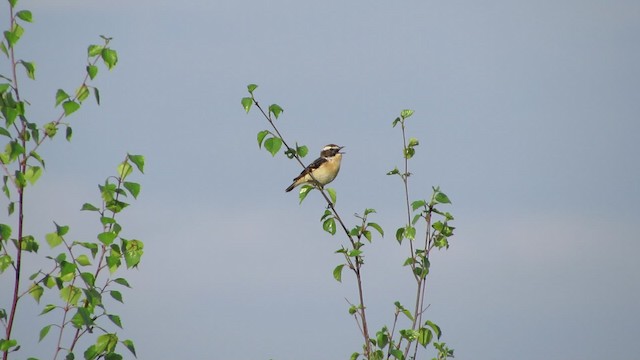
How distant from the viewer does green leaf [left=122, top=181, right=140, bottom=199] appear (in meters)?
6.02

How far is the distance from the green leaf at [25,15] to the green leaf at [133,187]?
1.37 m

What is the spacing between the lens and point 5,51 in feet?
18.5

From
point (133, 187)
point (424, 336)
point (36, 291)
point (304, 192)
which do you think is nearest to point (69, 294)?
point (36, 291)

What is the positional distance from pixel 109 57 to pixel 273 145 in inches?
81.9

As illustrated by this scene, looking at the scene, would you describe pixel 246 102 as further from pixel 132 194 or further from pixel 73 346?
pixel 73 346

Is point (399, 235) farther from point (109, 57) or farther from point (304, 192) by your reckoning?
point (109, 57)

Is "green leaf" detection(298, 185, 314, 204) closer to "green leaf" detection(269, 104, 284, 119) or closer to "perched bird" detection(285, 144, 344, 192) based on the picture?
"green leaf" detection(269, 104, 284, 119)

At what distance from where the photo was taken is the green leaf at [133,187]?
602cm

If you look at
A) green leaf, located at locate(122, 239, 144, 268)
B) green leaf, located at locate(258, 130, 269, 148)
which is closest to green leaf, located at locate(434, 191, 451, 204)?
green leaf, located at locate(258, 130, 269, 148)

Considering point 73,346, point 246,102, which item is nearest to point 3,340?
point 73,346

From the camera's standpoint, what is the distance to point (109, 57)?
19.6ft

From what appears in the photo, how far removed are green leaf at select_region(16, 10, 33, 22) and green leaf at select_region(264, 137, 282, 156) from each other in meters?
2.56

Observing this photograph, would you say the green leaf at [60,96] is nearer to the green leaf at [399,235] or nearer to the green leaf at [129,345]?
the green leaf at [129,345]

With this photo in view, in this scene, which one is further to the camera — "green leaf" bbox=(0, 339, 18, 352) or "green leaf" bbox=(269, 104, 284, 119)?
"green leaf" bbox=(269, 104, 284, 119)
